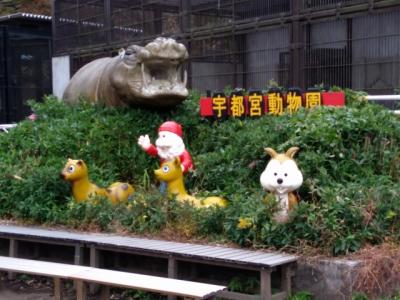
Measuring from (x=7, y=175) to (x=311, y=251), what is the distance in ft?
13.3

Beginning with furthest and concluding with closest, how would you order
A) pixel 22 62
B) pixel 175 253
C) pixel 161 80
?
pixel 22 62 → pixel 161 80 → pixel 175 253

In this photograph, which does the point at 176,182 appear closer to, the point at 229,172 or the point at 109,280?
the point at 229,172

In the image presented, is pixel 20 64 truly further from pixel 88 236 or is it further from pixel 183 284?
pixel 183 284

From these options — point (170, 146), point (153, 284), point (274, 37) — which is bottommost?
point (153, 284)

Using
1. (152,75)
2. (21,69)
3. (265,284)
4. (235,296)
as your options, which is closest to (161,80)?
(152,75)

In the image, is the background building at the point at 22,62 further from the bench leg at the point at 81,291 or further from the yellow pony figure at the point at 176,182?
the bench leg at the point at 81,291

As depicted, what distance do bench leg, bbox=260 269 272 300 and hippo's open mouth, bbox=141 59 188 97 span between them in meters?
3.63

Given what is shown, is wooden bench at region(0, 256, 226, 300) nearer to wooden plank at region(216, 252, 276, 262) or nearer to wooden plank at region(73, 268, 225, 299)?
wooden plank at region(73, 268, 225, 299)

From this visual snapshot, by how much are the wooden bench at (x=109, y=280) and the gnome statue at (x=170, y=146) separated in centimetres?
191

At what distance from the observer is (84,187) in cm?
760

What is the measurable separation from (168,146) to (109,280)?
236 cm

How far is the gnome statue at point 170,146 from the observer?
7.61 m

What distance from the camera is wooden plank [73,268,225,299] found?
5.08 meters

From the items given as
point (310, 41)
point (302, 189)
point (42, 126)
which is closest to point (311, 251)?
point (302, 189)
